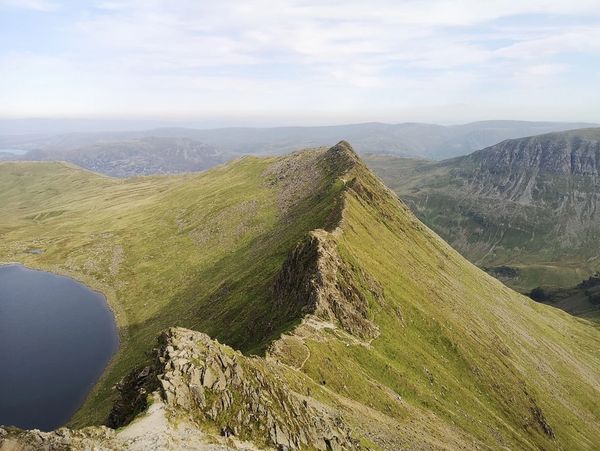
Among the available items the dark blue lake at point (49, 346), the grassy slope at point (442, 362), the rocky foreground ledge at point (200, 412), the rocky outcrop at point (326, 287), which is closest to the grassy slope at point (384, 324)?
the grassy slope at point (442, 362)

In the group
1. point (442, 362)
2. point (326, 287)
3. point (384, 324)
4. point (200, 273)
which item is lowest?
point (200, 273)

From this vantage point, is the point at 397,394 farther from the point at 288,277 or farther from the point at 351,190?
the point at 351,190

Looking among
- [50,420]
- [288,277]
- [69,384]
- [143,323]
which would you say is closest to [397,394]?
[288,277]

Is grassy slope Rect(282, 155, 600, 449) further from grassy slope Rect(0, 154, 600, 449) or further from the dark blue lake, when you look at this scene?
the dark blue lake

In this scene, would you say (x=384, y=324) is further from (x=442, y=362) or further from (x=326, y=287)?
(x=326, y=287)

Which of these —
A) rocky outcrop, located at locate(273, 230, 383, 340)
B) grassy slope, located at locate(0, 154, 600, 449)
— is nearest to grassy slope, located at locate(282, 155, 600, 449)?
grassy slope, located at locate(0, 154, 600, 449)

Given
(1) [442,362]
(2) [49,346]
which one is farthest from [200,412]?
(2) [49,346]
